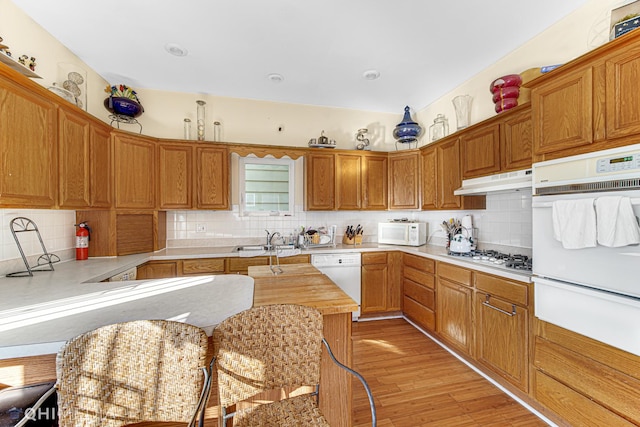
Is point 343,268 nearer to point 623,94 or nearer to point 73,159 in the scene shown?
point 623,94

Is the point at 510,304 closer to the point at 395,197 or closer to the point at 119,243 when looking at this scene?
the point at 395,197

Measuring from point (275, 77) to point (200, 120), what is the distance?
1164 mm

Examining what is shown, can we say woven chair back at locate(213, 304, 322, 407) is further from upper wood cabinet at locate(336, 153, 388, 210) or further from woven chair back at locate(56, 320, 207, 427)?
upper wood cabinet at locate(336, 153, 388, 210)

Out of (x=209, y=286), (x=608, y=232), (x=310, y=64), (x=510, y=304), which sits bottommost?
(x=510, y=304)

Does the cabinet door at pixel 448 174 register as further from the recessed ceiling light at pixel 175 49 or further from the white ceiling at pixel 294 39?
the recessed ceiling light at pixel 175 49

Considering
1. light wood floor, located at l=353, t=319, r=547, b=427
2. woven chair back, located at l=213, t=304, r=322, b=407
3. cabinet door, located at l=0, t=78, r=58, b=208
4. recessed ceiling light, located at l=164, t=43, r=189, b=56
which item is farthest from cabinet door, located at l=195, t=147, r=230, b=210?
woven chair back, located at l=213, t=304, r=322, b=407

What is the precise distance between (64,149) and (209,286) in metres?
1.71

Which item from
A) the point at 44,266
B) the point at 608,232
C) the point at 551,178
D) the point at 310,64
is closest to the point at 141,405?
the point at 44,266

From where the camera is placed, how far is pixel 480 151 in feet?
8.36

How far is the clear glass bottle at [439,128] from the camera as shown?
11.3ft

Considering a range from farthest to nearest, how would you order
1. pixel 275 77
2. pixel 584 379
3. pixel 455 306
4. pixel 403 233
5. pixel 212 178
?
pixel 403 233 → pixel 212 178 → pixel 275 77 → pixel 455 306 → pixel 584 379

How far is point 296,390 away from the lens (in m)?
1.30

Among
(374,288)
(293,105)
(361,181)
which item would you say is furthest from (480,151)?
(293,105)

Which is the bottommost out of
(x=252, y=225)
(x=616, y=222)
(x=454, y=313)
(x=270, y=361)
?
(x=454, y=313)
